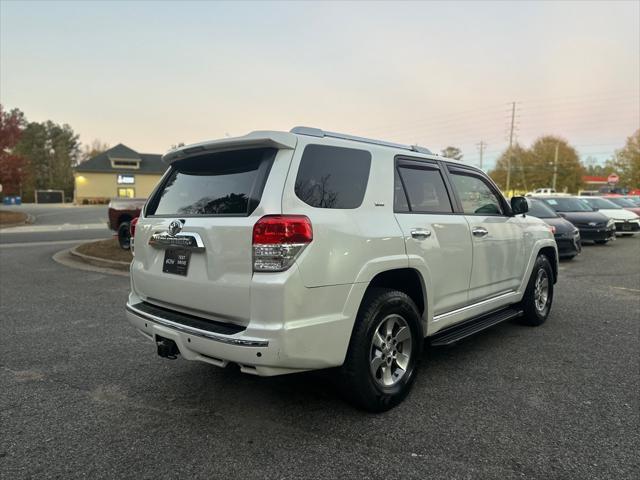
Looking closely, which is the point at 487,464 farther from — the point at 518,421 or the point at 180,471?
the point at 180,471

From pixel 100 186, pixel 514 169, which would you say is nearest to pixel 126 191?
pixel 100 186

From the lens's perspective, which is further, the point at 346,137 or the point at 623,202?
the point at 623,202

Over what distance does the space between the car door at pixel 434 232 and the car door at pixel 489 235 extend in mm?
184

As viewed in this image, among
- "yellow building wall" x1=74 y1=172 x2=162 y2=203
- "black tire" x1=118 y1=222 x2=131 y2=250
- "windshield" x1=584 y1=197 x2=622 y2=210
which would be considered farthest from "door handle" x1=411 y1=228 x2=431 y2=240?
"yellow building wall" x1=74 y1=172 x2=162 y2=203

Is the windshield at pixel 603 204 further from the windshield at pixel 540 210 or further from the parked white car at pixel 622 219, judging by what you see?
the windshield at pixel 540 210

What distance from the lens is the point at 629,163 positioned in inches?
2120

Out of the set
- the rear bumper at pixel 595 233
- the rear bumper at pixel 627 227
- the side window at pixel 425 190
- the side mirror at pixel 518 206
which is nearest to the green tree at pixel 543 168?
the rear bumper at pixel 627 227

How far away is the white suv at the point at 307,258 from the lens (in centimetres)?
259

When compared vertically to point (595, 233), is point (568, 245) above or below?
below

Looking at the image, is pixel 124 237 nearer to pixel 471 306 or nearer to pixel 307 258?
pixel 471 306

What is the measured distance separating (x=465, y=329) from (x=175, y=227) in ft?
8.67

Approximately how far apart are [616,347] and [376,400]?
307cm

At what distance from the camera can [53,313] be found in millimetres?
5824

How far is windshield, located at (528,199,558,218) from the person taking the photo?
37.8 ft
